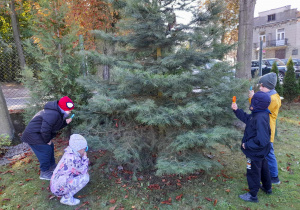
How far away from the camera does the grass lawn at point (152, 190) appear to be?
2.86 m

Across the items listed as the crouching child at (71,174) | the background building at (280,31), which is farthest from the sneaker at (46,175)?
the background building at (280,31)

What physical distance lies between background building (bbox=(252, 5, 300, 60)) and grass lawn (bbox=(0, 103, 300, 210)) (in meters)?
28.3

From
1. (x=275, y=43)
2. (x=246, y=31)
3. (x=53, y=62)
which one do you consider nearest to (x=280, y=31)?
(x=275, y=43)

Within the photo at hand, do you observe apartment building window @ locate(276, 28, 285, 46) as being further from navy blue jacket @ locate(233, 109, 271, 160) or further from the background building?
navy blue jacket @ locate(233, 109, 271, 160)

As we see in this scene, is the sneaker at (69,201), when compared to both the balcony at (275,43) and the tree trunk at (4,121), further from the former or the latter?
the balcony at (275,43)

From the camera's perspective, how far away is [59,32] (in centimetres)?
475

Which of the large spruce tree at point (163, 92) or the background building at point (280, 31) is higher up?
the background building at point (280, 31)

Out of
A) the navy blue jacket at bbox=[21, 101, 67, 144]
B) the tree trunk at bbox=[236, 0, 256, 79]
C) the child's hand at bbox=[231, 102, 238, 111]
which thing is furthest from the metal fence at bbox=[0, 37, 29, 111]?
the tree trunk at bbox=[236, 0, 256, 79]

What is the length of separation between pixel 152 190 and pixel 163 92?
1.55 m

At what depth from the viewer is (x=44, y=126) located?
3.14m

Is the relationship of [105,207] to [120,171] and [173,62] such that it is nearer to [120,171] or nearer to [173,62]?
[120,171]

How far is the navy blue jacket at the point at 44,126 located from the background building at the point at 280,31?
2973cm

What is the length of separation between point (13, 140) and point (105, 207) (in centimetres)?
360

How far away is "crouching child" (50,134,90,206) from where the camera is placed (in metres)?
2.76
